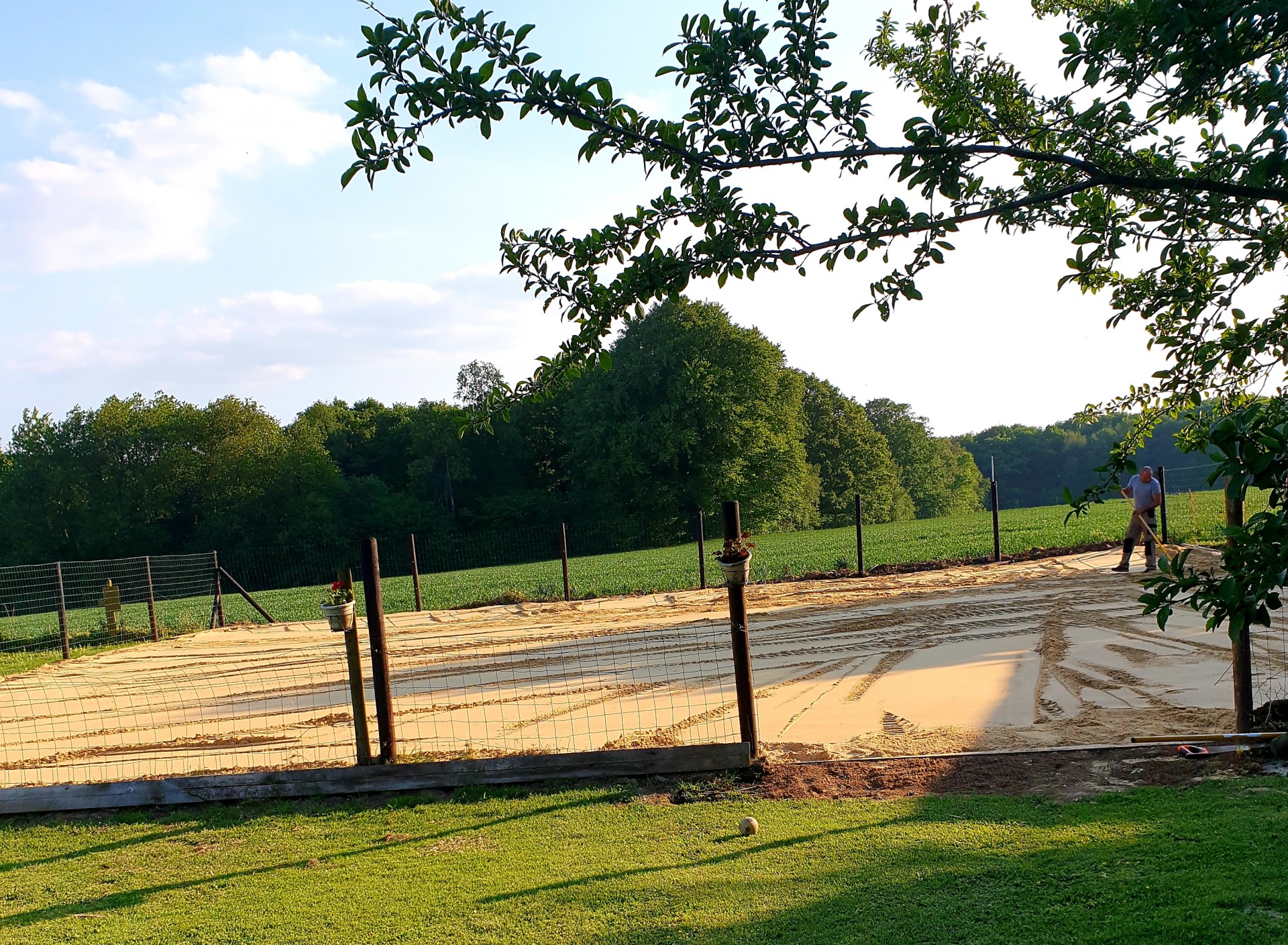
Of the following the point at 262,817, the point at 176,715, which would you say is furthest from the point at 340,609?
the point at 176,715

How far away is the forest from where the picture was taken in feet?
146

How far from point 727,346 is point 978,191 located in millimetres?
42994

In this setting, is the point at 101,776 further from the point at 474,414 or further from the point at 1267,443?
the point at 1267,443

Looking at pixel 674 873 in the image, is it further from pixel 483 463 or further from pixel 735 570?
pixel 483 463

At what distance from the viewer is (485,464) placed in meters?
57.0

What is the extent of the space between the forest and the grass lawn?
1372 inches

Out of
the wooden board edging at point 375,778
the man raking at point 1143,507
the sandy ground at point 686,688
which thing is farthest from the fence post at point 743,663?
the man raking at point 1143,507

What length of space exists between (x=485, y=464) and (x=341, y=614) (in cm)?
5160

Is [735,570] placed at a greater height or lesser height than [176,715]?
greater

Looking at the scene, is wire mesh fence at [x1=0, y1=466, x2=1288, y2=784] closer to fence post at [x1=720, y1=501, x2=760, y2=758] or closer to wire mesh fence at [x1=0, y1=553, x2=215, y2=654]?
wire mesh fence at [x1=0, y1=553, x2=215, y2=654]

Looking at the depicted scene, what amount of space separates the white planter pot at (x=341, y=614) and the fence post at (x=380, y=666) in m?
0.13

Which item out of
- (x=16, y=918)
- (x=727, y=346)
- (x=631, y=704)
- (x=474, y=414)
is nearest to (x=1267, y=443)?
(x=474, y=414)

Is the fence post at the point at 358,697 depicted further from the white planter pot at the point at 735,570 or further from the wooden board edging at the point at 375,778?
the white planter pot at the point at 735,570

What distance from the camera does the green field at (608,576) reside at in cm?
1717
